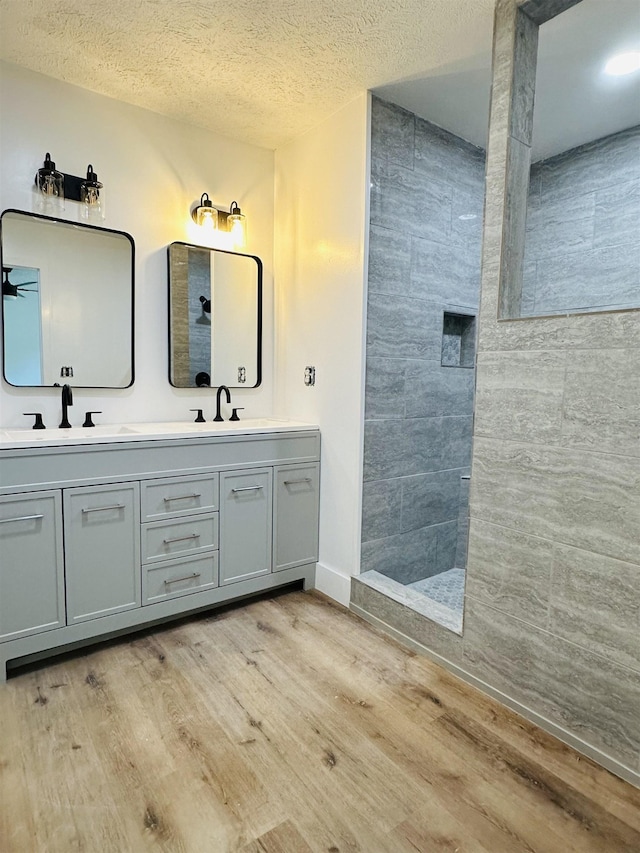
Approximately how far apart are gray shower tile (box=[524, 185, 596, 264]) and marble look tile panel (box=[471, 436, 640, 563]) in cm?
164

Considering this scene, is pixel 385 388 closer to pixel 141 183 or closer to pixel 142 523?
pixel 142 523

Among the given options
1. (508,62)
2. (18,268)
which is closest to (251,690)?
(18,268)

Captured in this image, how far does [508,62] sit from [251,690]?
2.58m

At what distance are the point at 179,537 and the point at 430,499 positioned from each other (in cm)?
147

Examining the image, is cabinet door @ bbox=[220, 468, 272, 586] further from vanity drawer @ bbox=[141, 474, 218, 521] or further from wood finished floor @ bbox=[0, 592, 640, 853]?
wood finished floor @ bbox=[0, 592, 640, 853]

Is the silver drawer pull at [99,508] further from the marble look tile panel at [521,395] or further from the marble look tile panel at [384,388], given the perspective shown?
the marble look tile panel at [521,395]

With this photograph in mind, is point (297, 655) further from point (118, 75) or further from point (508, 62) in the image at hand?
point (118, 75)

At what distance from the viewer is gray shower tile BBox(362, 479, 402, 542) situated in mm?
2611

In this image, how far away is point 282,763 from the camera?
1571 millimetres

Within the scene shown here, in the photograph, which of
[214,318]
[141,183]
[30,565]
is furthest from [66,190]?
[30,565]

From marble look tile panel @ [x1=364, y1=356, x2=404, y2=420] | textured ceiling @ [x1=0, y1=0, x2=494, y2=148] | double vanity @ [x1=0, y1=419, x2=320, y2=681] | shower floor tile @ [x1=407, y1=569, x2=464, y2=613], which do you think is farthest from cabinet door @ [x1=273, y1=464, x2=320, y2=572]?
textured ceiling @ [x1=0, y1=0, x2=494, y2=148]

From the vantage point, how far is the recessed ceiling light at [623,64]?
6.61ft

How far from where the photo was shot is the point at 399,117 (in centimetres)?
253

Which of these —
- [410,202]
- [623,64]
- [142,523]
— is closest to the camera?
[623,64]
